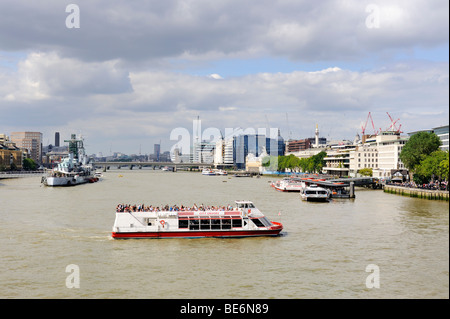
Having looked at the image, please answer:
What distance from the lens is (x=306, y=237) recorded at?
38031 mm

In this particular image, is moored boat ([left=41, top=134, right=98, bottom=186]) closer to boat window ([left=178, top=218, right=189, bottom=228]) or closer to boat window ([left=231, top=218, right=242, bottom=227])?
boat window ([left=178, top=218, right=189, bottom=228])

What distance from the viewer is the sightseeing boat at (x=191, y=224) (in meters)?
37.1

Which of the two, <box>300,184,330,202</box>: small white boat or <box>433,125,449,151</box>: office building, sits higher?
<box>433,125,449,151</box>: office building

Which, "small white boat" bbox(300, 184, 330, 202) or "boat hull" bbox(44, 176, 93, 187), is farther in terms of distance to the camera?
"boat hull" bbox(44, 176, 93, 187)

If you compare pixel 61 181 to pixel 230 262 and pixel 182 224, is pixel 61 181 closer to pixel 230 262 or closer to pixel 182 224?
pixel 182 224

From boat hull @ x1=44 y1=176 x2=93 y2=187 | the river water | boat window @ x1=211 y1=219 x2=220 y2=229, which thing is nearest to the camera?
the river water

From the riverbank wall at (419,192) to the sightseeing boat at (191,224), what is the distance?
152 ft

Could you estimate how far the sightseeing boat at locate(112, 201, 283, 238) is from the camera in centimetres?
3706

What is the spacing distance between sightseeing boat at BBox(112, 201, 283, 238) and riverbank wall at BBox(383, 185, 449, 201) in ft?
152

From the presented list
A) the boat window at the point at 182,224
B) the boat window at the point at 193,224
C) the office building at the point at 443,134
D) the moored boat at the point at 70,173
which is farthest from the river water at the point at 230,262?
Result: the office building at the point at 443,134

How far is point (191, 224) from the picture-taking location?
37.8 meters

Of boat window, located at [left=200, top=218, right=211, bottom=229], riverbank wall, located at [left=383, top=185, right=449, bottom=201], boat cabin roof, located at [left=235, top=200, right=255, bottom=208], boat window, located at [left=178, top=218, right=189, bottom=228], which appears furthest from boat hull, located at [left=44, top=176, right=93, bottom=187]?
boat cabin roof, located at [left=235, top=200, right=255, bottom=208]

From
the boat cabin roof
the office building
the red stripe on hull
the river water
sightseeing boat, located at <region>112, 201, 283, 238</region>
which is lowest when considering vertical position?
the river water

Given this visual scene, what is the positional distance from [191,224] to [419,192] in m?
55.0
